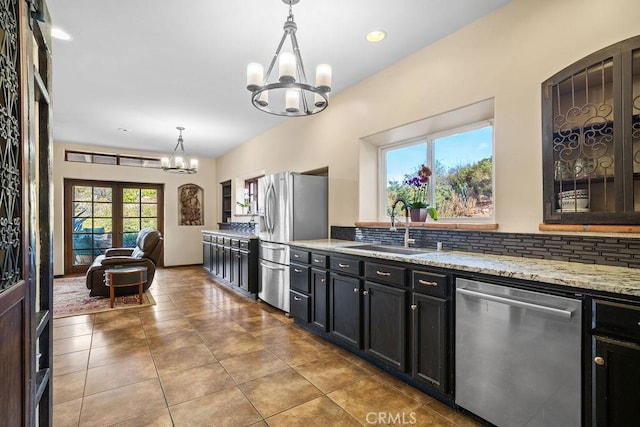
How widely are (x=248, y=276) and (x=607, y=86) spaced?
4240 mm

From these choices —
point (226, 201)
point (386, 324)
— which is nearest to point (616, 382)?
point (386, 324)

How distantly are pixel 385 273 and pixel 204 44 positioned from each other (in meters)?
2.59

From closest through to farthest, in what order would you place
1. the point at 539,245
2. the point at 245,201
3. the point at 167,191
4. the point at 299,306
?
the point at 539,245, the point at 299,306, the point at 245,201, the point at 167,191

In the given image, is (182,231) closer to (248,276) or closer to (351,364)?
(248,276)

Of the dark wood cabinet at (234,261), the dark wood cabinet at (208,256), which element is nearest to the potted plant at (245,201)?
the dark wood cabinet at (234,261)

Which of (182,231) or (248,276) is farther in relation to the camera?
(182,231)

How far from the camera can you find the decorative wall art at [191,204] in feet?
25.6

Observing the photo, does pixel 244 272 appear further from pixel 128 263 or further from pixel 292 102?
pixel 292 102

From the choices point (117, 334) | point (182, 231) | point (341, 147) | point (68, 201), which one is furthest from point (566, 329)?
point (68, 201)

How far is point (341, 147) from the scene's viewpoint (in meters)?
3.96

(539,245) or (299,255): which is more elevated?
(539,245)

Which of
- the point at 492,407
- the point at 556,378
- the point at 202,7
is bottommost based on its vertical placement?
the point at 492,407

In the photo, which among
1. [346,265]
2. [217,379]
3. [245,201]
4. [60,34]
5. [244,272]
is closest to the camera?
[217,379]

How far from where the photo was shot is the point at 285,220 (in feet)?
13.1
